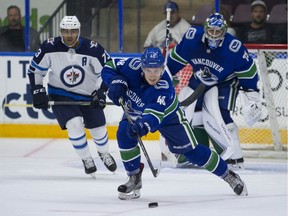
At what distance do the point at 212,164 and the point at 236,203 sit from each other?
258mm

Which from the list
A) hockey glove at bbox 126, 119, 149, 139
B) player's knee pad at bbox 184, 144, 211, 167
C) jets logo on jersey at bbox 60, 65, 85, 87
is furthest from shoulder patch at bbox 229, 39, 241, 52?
hockey glove at bbox 126, 119, 149, 139

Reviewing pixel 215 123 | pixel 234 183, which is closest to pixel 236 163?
pixel 215 123

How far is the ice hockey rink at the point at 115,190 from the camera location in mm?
5199

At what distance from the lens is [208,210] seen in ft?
17.1

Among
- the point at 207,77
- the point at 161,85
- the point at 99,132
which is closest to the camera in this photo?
the point at 161,85

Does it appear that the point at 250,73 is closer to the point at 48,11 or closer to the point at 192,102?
the point at 192,102

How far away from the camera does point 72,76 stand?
256 inches

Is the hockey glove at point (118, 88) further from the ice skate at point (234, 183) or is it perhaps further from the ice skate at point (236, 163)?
the ice skate at point (236, 163)

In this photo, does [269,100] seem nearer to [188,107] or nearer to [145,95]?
[188,107]

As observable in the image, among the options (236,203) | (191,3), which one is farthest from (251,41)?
(236,203)

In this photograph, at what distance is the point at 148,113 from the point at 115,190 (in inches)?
36.2

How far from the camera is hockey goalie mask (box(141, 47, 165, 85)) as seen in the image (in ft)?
17.0

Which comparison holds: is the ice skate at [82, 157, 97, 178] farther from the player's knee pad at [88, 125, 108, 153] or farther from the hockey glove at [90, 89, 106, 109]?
the hockey glove at [90, 89, 106, 109]

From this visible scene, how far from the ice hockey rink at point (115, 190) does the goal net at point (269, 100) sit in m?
0.24
